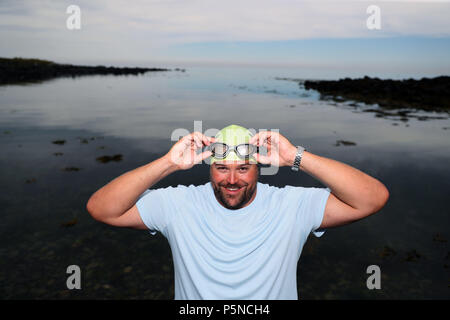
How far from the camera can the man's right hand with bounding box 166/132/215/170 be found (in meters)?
3.04

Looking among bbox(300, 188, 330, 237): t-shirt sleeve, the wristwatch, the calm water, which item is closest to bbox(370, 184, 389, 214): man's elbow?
Answer: bbox(300, 188, 330, 237): t-shirt sleeve

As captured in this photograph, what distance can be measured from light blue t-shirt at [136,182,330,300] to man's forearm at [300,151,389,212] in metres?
0.25

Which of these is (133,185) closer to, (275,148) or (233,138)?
(233,138)

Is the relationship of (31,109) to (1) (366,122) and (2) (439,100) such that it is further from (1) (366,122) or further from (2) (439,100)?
(2) (439,100)

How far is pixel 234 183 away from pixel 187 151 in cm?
62

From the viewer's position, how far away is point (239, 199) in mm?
3033

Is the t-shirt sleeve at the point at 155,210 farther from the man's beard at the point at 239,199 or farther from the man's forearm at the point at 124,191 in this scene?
the man's beard at the point at 239,199

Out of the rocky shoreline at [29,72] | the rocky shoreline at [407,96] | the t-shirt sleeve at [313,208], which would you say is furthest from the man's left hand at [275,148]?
the rocky shoreline at [29,72]

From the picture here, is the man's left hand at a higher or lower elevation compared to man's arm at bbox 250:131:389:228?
higher

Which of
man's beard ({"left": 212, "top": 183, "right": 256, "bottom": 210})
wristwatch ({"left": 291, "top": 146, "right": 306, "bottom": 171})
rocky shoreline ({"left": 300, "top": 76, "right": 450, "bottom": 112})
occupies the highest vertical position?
rocky shoreline ({"left": 300, "top": 76, "right": 450, "bottom": 112})

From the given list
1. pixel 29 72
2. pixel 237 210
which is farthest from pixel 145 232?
pixel 29 72

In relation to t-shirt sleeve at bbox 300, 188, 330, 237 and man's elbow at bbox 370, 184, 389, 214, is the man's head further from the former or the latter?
man's elbow at bbox 370, 184, 389, 214

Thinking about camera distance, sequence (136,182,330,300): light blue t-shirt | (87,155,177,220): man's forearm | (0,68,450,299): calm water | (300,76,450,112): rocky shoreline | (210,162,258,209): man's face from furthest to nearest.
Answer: (300,76,450,112): rocky shoreline, (0,68,450,299): calm water, (210,162,258,209): man's face, (87,155,177,220): man's forearm, (136,182,330,300): light blue t-shirt
